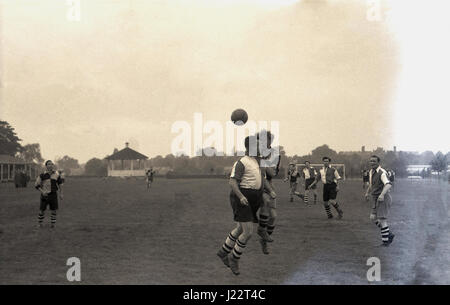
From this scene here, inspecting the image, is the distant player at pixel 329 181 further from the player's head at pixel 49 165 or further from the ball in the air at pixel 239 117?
the ball in the air at pixel 239 117

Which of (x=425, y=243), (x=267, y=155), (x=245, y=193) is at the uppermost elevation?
(x=267, y=155)

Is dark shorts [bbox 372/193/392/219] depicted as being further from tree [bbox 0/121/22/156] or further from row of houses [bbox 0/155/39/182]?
tree [bbox 0/121/22/156]

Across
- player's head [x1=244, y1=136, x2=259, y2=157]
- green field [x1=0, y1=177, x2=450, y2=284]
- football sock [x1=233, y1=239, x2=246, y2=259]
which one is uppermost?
player's head [x1=244, y1=136, x2=259, y2=157]

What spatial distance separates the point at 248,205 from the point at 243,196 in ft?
0.59

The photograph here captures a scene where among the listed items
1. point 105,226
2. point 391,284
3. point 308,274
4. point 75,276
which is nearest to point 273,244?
point 308,274

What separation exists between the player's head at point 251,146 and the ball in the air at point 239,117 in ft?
1.33

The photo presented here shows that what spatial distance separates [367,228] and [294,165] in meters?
9.38

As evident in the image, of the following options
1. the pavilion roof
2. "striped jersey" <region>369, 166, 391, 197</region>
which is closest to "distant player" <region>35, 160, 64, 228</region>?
"striped jersey" <region>369, 166, 391, 197</region>

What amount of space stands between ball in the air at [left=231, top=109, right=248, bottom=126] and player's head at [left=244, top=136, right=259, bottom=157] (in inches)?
16.0

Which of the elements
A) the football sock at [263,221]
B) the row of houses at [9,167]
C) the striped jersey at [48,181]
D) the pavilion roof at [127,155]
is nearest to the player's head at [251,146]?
the football sock at [263,221]

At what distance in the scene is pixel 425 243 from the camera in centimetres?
975

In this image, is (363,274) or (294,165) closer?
(363,274)

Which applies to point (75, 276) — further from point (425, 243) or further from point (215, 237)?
point (425, 243)

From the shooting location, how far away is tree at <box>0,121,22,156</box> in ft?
244
